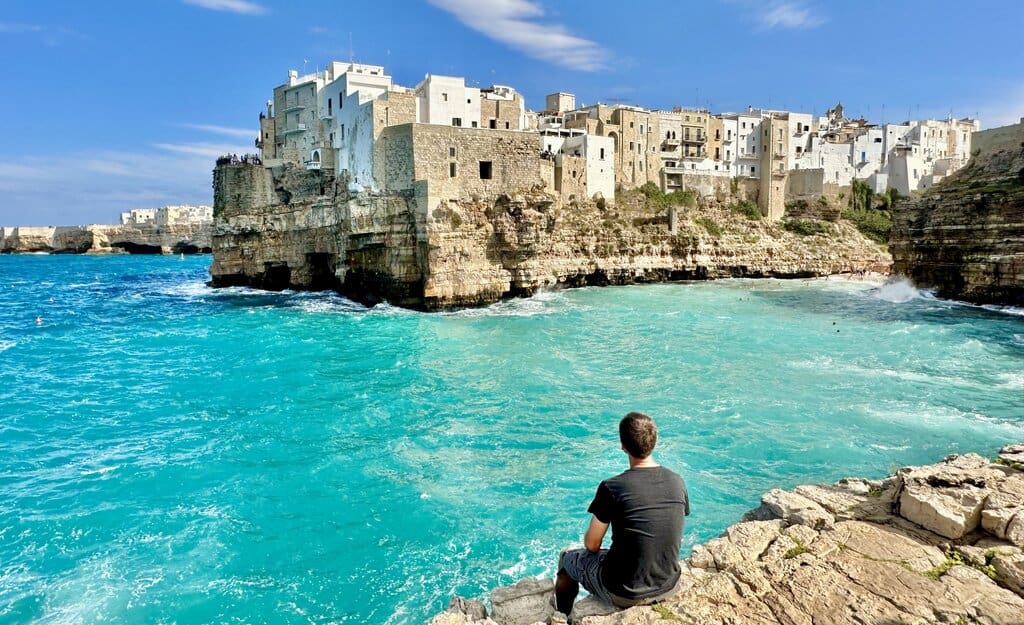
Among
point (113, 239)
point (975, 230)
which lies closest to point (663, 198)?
point (975, 230)

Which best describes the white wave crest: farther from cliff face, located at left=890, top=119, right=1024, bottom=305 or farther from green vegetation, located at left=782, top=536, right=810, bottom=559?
green vegetation, located at left=782, top=536, right=810, bottom=559

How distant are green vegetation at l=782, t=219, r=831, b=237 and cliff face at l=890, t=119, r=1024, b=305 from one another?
18.3 metres

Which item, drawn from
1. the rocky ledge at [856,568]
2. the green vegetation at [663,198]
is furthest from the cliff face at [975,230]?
the rocky ledge at [856,568]

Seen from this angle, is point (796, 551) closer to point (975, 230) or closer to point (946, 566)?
point (946, 566)

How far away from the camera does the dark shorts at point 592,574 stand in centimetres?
477

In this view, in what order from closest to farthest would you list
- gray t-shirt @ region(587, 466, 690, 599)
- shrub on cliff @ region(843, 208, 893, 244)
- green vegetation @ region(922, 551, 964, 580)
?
gray t-shirt @ region(587, 466, 690, 599) < green vegetation @ region(922, 551, 964, 580) < shrub on cliff @ region(843, 208, 893, 244)

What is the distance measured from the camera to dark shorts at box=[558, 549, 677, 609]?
15.6 ft

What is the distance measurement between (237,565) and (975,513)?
8.77 meters

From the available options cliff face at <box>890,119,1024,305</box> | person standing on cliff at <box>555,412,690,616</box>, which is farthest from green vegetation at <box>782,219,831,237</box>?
person standing on cliff at <box>555,412,690,616</box>

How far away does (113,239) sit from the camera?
11469 cm

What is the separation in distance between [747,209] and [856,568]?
57615 millimetres

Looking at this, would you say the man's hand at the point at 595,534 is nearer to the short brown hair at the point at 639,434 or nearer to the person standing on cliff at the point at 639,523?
the person standing on cliff at the point at 639,523

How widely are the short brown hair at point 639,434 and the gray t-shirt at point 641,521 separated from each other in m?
0.16

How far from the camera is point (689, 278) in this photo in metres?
49.8
